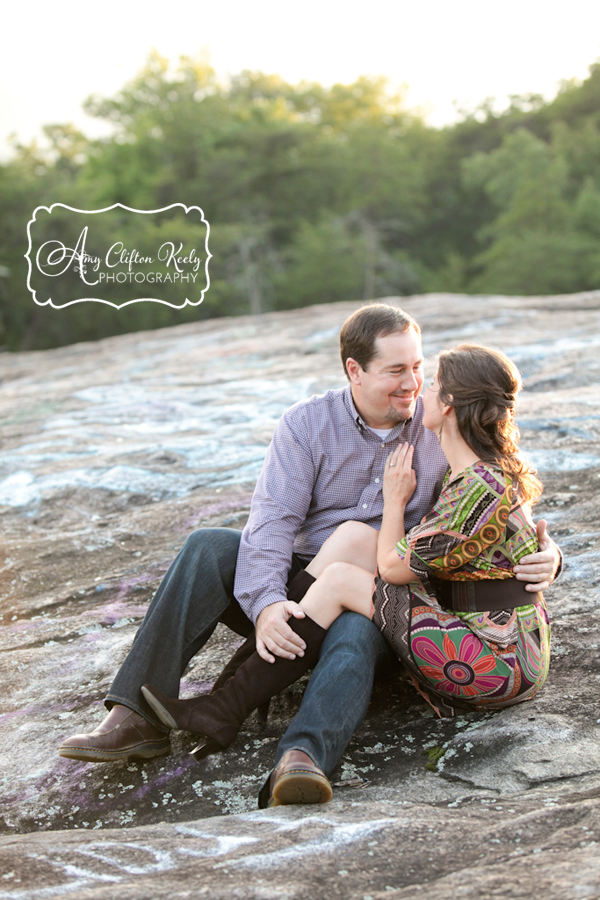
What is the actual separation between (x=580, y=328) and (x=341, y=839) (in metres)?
7.18

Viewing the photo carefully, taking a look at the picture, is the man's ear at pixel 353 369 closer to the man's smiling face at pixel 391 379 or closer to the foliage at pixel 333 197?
the man's smiling face at pixel 391 379

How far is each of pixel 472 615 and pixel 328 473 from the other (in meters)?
0.78

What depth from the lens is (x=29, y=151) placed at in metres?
39.8

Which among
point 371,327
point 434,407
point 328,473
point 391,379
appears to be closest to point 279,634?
point 328,473

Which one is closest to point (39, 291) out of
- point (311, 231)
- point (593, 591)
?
point (311, 231)

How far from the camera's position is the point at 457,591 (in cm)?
230

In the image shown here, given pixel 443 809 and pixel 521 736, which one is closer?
pixel 443 809

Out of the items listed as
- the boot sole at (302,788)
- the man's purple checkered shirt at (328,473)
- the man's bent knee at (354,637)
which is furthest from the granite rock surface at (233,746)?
the man's purple checkered shirt at (328,473)

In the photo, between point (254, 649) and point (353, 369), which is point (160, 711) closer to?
point (254, 649)

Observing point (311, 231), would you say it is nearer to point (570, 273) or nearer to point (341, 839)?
point (570, 273)

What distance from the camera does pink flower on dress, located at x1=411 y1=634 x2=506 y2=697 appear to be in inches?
86.4

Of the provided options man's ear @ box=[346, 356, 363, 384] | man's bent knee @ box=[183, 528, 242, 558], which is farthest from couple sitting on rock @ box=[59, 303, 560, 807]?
man's ear @ box=[346, 356, 363, 384]

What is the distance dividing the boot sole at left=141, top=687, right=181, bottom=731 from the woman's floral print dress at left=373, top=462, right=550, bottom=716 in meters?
0.68

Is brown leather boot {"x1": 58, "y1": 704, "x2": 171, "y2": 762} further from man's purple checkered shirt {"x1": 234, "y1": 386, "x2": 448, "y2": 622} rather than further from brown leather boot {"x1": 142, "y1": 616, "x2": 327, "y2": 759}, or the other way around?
man's purple checkered shirt {"x1": 234, "y1": 386, "x2": 448, "y2": 622}
